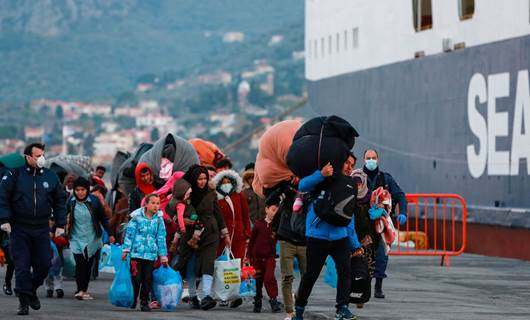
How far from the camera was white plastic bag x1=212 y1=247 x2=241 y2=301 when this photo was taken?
16.6 meters

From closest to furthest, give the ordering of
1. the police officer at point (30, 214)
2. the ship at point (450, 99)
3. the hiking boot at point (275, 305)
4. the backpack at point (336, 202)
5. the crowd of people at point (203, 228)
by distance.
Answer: the backpack at point (336, 202), the crowd of people at point (203, 228), the police officer at point (30, 214), the hiking boot at point (275, 305), the ship at point (450, 99)

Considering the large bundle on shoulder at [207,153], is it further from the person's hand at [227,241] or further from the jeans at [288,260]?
the jeans at [288,260]

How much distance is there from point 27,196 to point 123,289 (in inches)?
54.6

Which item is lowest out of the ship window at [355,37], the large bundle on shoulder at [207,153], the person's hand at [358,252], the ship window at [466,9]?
the person's hand at [358,252]

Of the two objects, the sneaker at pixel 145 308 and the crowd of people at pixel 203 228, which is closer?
the crowd of people at pixel 203 228

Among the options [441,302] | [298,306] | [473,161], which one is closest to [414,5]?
[473,161]

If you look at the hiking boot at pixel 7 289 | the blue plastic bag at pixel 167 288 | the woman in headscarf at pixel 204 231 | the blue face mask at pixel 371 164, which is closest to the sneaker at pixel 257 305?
the woman in headscarf at pixel 204 231

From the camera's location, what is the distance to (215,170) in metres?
19.2

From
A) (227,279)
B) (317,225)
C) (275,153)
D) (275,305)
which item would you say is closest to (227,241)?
(227,279)

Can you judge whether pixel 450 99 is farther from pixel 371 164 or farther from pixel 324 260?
pixel 324 260

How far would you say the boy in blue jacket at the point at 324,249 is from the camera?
1376 cm

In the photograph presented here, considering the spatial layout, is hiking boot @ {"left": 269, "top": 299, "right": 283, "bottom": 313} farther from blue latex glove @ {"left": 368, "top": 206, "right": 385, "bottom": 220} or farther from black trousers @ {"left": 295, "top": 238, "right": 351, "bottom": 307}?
black trousers @ {"left": 295, "top": 238, "right": 351, "bottom": 307}

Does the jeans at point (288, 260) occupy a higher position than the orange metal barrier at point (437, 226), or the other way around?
the orange metal barrier at point (437, 226)

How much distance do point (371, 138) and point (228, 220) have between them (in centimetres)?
1903
